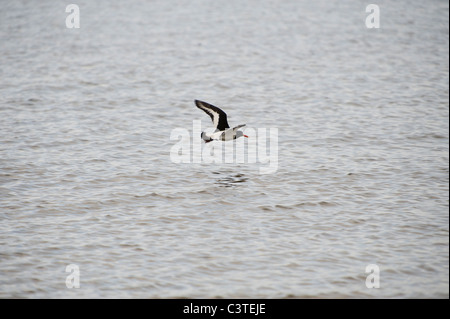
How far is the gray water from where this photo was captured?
9797 mm

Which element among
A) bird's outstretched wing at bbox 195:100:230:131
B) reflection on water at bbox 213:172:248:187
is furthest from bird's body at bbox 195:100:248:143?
reflection on water at bbox 213:172:248:187

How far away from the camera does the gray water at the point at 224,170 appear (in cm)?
980

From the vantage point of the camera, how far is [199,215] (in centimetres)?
1186

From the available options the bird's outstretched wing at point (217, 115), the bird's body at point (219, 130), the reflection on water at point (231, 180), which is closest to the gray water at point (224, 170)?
the reflection on water at point (231, 180)

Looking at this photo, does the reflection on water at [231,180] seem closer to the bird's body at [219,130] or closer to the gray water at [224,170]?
the gray water at [224,170]

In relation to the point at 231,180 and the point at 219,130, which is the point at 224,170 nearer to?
the point at 231,180

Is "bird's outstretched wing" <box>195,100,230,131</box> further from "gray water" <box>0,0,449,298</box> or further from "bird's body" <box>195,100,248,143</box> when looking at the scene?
"gray water" <box>0,0,449,298</box>

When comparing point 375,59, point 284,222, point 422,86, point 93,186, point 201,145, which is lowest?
point 284,222

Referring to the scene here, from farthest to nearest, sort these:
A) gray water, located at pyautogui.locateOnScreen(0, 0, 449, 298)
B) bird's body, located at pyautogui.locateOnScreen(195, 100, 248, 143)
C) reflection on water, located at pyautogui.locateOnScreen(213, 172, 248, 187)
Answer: bird's body, located at pyautogui.locateOnScreen(195, 100, 248, 143)
reflection on water, located at pyautogui.locateOnScreen(213, 172, 248, 187)
gray water, located at pyautogui.locateOnScreen(0, 0, 449, 298)

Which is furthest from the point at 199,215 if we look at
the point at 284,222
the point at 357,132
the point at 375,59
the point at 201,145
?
the point at 375,59

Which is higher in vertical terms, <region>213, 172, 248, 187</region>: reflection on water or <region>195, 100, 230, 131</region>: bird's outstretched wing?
<region>195, 100, 230, 131</region>: bird's outstretched wing

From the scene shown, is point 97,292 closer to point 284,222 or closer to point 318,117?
point 284,222

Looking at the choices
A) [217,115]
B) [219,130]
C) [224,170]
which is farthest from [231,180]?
[217,115]
